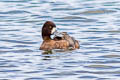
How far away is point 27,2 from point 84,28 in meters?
6.30

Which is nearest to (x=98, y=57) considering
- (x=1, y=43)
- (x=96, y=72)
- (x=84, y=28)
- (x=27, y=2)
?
(x=96, y=72)

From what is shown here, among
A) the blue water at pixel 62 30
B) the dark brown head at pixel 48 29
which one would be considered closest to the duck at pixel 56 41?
the dark brown head at pixel 48 29

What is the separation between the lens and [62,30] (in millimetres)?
19641

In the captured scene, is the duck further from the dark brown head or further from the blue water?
the blue water

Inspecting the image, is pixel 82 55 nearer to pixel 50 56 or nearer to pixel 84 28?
pixel 50 56

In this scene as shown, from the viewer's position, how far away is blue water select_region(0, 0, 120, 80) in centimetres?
1357

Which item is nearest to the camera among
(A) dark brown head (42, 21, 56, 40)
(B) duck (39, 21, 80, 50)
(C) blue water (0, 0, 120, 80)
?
(C) blue water (0, 0, 120, 80)

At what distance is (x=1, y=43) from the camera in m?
17.5

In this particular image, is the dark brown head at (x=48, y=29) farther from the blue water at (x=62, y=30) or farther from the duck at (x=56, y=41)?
the blue water at (x=62, y=30)

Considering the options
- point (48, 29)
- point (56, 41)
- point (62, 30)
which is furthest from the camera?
point (62, 30)

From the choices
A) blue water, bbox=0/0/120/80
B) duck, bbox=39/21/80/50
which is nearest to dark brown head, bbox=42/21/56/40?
duck, bbox=39/21/80/50

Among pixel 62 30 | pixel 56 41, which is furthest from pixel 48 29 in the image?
pixel 62 30

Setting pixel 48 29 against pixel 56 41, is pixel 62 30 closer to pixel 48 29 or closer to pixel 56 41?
pixel 48 29

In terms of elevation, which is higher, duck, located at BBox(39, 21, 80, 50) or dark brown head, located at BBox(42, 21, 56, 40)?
dark brown head, located at BBox(42, 21, 56, 40)
